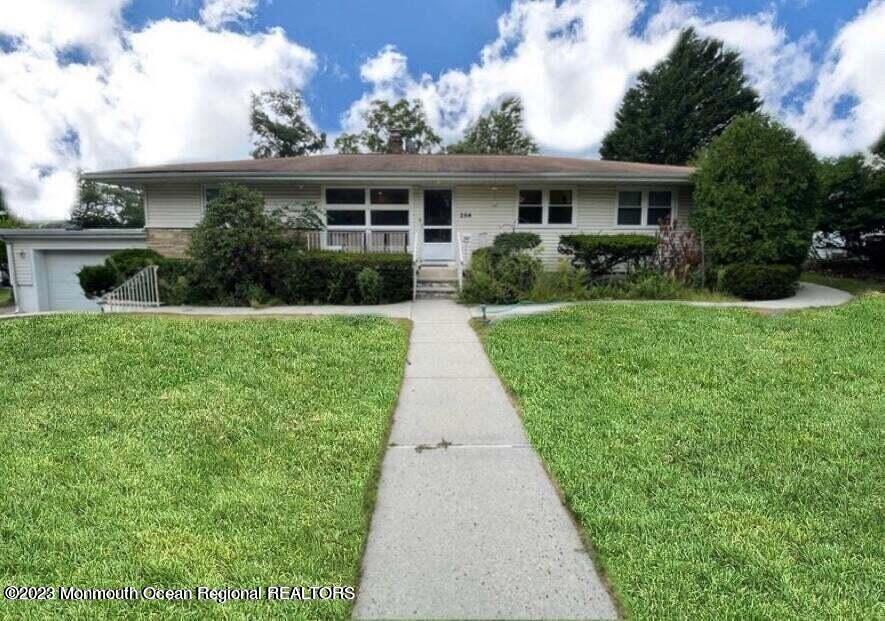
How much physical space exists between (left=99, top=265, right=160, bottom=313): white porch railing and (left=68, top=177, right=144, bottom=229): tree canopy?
33.2 metres

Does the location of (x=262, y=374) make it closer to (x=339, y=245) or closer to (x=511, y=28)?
(x=339, y=245)

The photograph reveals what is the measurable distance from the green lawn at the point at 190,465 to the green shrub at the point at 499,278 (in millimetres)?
4040

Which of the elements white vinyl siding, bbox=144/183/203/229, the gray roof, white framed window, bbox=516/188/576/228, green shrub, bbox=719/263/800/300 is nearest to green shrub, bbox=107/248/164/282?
white vinyl siding, bbox=144/183/203/229

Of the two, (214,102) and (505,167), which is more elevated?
(214,102)

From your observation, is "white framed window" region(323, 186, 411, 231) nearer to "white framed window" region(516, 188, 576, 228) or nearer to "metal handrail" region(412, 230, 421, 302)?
"metal handrail" region(412, 230, 421, 302)

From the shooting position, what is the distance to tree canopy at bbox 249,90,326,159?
3328cm

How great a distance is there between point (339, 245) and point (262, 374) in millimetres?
8346

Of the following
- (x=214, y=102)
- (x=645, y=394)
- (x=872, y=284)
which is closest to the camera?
(x=645, y=394)

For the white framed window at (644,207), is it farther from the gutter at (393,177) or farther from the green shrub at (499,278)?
the green shrub at (499,278)

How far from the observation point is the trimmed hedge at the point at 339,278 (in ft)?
33.0

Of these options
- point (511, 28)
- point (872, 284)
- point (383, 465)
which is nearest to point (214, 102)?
point (511, 28)

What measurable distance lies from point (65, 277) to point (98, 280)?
558cm

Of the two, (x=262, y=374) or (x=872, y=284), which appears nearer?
(x=262, y=374)

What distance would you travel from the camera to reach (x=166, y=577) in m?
2.19
